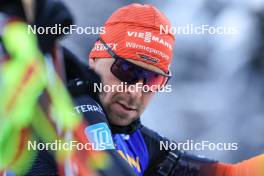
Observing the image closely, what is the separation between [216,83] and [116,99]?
73 centimetres

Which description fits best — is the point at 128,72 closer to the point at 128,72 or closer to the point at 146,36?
the point at 128,72

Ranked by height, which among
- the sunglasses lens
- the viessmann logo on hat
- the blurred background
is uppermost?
the viessmann logo on hat

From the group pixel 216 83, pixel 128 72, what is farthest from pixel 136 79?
pixel 216 83

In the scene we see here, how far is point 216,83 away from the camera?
77.4 inches

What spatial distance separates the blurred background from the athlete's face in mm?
510

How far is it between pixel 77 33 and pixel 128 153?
39 cm

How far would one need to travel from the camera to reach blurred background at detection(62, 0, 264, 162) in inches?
74.7

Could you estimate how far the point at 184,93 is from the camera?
1.96m

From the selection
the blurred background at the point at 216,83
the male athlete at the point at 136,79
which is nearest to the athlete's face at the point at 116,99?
the male athlete at the point at 136,79

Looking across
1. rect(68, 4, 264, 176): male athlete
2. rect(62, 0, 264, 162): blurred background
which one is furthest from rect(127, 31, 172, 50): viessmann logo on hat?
rect(62, 0, 264, 162): blurred background

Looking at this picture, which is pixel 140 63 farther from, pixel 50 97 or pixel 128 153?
pixel 50 97

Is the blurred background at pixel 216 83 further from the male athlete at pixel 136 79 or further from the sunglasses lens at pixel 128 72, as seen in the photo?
the sunglasses lens at pixel 128 72

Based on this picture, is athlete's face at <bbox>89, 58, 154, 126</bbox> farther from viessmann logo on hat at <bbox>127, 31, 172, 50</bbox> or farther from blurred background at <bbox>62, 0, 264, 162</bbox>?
blurred background at <bbox>62, 0, 264, 162</bbox>

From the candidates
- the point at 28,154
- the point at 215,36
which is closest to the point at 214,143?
the point at 215,36
